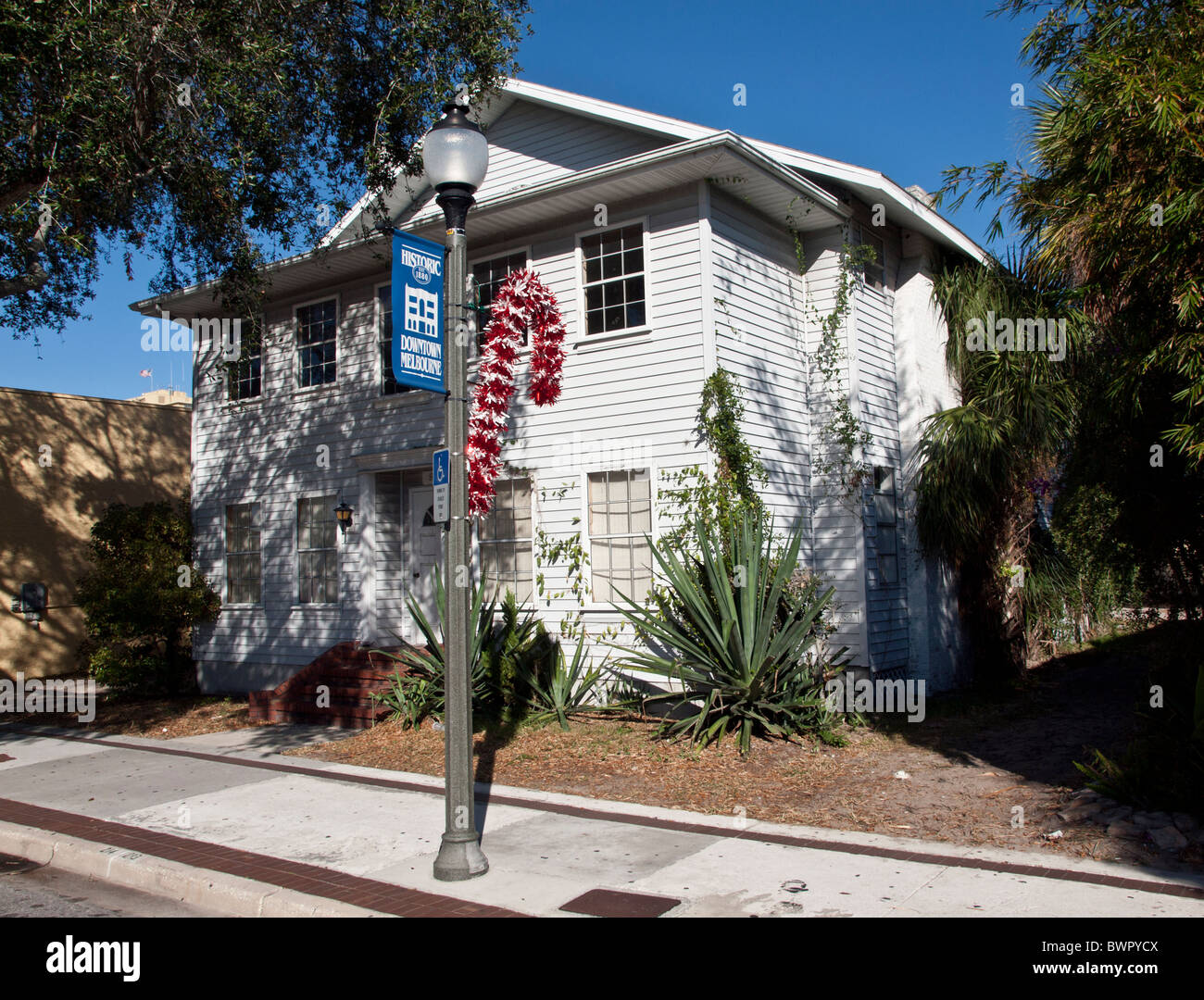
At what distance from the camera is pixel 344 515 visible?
45.5 ft

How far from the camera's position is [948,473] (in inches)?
490

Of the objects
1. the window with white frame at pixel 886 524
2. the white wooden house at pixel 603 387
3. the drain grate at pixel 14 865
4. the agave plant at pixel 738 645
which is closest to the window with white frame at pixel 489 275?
the white wooden house at pixel 603 387

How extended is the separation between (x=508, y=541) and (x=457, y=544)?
258 inches

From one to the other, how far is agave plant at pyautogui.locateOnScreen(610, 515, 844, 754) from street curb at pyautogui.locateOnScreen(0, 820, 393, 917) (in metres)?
4.21

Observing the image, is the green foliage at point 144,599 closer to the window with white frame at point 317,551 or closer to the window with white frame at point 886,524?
the window with white frame at point 317,551

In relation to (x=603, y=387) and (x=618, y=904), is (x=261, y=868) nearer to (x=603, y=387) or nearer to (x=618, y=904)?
(x=618, y=904)

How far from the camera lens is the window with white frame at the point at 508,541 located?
1224 centimetres

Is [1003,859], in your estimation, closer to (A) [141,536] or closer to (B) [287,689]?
(B) [287,689]

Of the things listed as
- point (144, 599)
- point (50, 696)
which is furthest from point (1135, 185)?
point (50, 696)

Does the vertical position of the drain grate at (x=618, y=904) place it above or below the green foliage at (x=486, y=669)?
below

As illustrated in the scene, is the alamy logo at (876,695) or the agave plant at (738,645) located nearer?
the agave plant at (738,645)

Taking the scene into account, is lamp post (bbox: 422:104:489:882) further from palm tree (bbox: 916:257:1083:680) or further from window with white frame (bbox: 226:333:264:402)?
window with white frame (bbox: 226:333:264:402)

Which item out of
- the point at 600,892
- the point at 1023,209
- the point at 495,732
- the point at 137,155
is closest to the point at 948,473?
the point at 1023,209
